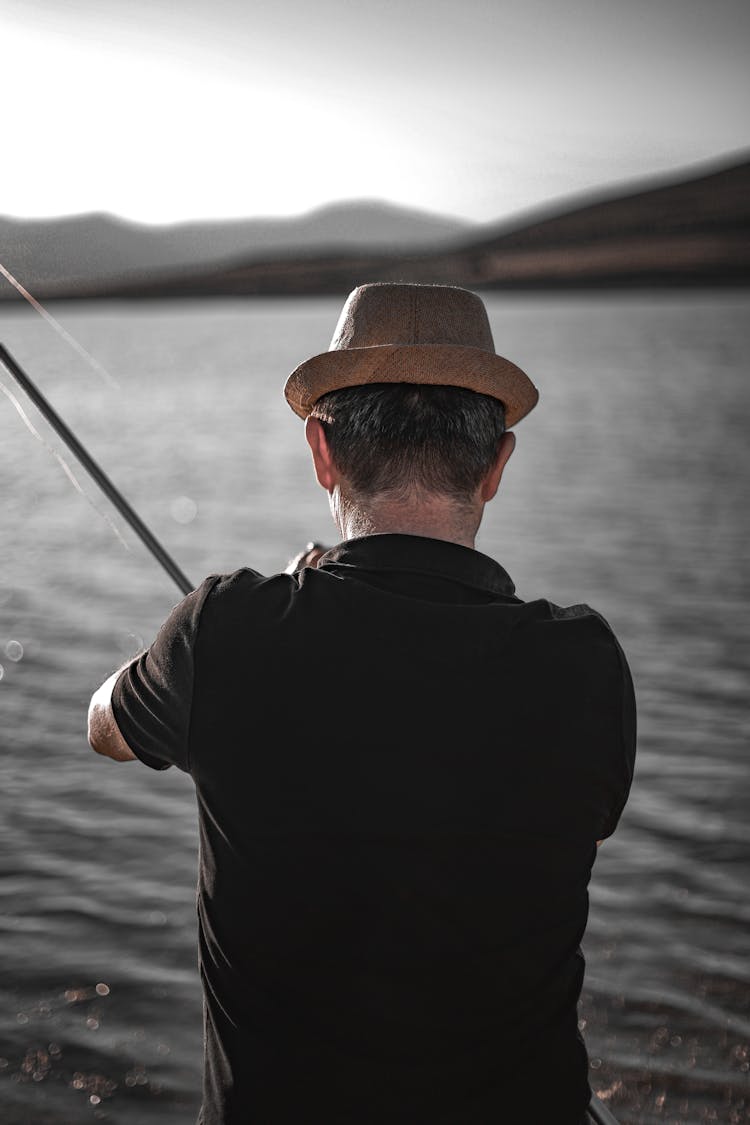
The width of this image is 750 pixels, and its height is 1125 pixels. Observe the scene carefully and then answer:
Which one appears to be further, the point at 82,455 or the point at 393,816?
the point at 82,455

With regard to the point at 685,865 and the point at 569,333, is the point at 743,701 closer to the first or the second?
the point at 685,865

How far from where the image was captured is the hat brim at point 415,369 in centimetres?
151

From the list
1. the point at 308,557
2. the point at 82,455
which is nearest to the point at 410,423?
the point at 308,557

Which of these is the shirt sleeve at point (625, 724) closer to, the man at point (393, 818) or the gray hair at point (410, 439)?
the man at point (393, 818)

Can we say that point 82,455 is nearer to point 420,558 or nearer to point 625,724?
point 420,558

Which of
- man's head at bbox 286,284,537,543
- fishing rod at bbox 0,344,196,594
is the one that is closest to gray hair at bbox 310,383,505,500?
man's head at bbox 286,284,537,543

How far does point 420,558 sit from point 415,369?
0.26 metres

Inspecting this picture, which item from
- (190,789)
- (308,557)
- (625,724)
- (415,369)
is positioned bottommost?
(190,789)

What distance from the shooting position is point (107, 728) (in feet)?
5.14

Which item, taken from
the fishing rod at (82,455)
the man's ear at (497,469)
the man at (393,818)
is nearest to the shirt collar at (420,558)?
the man at (393,818)

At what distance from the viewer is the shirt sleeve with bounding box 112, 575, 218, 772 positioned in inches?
54.2

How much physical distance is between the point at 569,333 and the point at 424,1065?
86.4 meters

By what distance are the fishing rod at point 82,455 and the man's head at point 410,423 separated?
60cm

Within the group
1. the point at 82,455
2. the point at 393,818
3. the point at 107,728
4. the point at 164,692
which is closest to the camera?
the point at 393,818
